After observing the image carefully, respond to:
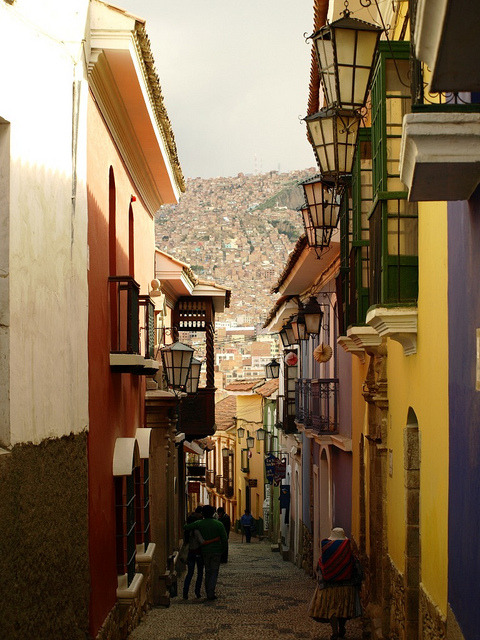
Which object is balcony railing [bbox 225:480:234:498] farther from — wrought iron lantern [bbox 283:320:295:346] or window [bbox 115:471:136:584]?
window [bbox 115:471:136:584]

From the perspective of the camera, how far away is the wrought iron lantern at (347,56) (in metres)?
7.85

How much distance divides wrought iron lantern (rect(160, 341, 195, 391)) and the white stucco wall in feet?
23.1

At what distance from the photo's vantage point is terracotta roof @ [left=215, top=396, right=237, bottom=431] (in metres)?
50.6

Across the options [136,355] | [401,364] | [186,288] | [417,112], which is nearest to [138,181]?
[136,355]

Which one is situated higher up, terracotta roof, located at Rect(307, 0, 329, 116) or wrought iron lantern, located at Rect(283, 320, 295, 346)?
terracotta roof, located at Rect(307, 0, 329, 116)

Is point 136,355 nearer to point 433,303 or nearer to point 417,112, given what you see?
point 433,303

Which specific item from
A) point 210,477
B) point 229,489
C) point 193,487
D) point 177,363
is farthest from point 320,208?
point 210,477

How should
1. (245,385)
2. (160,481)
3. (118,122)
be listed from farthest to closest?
(245,385) < (160,481) < (118,122)

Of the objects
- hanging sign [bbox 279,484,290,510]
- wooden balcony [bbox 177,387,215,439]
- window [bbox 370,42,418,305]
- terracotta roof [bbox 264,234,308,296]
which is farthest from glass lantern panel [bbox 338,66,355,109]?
hanging sign [bbox 279,484,290,510]

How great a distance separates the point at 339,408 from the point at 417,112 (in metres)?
14.0

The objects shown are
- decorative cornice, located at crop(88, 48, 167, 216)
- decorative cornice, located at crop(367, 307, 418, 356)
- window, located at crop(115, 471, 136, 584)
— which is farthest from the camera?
window, located at crop(115, 471, 136, 584)

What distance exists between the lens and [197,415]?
73.2 feet

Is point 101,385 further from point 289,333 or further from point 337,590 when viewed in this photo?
point 289,333

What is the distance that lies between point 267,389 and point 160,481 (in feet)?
80.7
